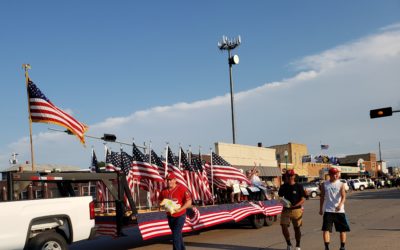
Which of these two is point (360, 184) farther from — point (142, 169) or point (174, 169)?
point (142, 169)

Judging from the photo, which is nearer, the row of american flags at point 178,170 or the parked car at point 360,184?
the row of american flags at point 178,170

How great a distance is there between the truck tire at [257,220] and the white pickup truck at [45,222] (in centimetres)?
660

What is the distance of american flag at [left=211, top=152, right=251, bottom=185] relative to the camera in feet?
51.8

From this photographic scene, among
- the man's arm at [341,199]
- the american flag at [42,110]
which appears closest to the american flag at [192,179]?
the american flag at [42,110]

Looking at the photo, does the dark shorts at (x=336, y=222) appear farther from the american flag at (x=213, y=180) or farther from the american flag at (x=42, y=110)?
the american flag at (x=42, y=110)

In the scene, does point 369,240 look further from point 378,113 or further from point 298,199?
point 378,113

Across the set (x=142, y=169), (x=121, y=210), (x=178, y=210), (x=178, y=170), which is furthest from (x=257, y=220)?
(x=178, y=210)

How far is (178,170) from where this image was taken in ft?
50.7

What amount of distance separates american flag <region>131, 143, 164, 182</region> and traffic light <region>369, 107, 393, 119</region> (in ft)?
52.6

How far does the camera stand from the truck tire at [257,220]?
1459 cm

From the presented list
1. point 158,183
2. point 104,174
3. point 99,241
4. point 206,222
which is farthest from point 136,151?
point 104,174

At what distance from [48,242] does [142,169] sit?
7511 mm

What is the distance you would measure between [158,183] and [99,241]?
381 cm

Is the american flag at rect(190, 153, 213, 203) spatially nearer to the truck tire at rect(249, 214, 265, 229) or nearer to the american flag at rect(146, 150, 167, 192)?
the american flag at rect(146, 150, 167, 192)
